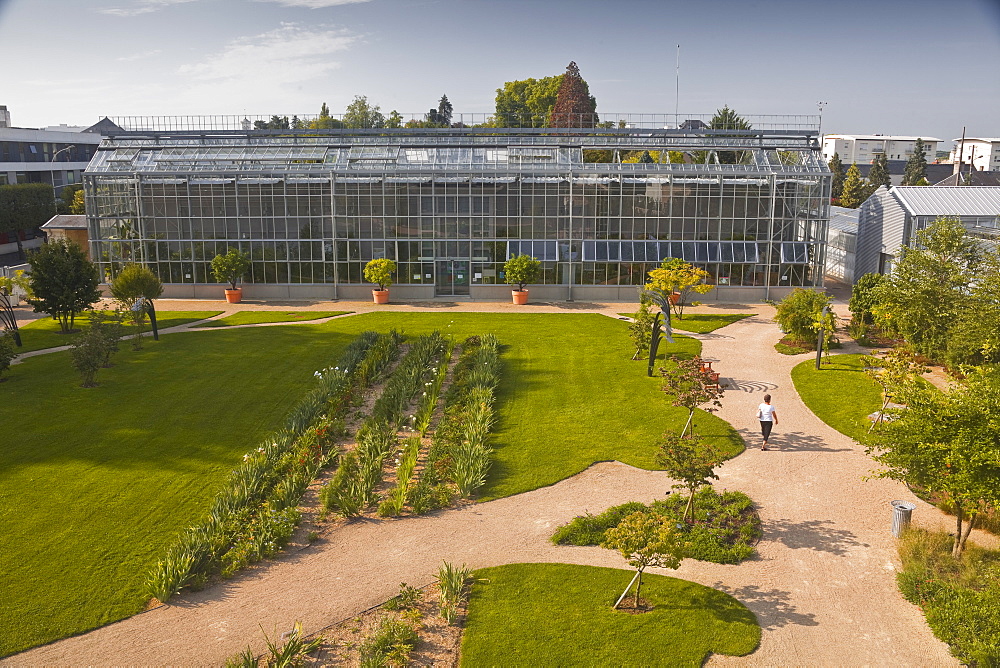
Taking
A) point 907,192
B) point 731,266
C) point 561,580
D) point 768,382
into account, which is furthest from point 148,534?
point 907,192

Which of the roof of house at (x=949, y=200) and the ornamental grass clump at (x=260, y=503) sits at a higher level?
the roof of house at (x=949, y=200)

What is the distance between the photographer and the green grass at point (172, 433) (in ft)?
49.8

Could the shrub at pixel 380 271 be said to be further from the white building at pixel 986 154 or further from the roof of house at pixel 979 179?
the white building at pixel 986 154

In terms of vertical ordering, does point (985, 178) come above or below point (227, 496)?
above

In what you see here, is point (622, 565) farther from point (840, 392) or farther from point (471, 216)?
point (471, 216)

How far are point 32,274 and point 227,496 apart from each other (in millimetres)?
23331

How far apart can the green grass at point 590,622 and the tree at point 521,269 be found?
2876 cm

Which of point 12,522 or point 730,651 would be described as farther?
point 12,522

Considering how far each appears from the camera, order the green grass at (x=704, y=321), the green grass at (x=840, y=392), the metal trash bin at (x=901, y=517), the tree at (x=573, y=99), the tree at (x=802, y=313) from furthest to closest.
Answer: the tree at (x=573, y=99) < the green grass at (x=704, y=321) < the tree at (x=802, y=313) < the green grass at (x=840, y=392) < the metal trash bin at (x=901, y=517)

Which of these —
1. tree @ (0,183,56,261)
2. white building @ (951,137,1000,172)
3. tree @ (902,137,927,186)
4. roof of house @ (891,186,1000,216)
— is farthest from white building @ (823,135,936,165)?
tree @ (0,183,56,261)

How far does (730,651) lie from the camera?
42.2ft

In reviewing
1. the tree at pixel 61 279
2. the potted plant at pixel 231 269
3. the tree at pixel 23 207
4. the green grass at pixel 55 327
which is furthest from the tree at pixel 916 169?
the tree at pixel 23 207

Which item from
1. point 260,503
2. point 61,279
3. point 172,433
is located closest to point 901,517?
point 260,503

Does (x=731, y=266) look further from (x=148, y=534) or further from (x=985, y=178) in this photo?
(x=985, y=178)
